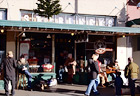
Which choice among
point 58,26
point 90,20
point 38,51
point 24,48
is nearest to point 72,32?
point 58,26

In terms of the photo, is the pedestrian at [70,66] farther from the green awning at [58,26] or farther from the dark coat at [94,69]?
the dark coat at [94,69]

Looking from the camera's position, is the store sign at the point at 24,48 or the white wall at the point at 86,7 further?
the white wall at the point at 86,7

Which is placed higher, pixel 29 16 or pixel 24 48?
pixel 29 16

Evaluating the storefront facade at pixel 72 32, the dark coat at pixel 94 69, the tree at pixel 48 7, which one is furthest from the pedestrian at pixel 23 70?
the dark coat at pixel 94 69

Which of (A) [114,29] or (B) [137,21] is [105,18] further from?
(A) [114,29]

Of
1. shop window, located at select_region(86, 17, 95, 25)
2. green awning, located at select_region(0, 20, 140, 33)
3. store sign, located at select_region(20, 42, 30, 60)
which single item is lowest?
store sign, located at select_region(20, 42, 30, 60)

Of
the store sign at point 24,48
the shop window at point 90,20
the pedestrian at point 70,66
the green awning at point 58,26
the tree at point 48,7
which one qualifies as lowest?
the pedestrian at point 70,66

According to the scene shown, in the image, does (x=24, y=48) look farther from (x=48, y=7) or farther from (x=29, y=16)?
(x=48, y=7)

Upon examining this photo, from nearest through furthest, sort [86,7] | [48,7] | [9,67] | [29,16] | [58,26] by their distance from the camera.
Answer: [9,67] → [58,26] → [48,7] → [29,16] → [86,7]

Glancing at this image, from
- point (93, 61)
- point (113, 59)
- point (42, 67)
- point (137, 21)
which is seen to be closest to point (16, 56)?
point (42, 67)

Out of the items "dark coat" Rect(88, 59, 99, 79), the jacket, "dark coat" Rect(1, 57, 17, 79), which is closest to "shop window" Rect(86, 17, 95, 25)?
"dark coat" Rect(88, 59, 99, 79)

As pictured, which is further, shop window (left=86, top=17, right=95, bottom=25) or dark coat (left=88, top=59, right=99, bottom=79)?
shop window (left=86, top=17, right=95, bottom=25)

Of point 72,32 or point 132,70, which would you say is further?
point 72,32

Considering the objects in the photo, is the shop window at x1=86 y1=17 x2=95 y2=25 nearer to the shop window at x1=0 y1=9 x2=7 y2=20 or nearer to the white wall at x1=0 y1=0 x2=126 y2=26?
the white wall at x1=0 y1=0 x2=126 y2=26
